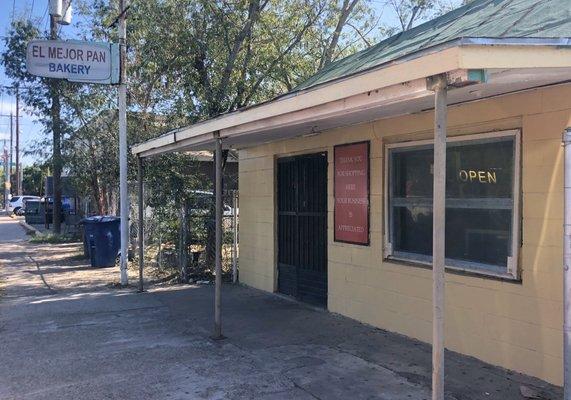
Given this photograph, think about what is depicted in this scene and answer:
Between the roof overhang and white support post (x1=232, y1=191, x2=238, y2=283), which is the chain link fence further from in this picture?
the roof overhang

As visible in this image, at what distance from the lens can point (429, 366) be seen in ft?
17.3

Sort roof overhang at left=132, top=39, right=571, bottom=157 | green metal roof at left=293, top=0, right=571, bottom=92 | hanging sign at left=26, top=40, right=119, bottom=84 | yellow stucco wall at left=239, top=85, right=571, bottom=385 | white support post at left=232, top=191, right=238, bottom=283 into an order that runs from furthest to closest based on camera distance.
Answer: white support post at left=232, top=191, right=238, bottom=283, hanging sign at left=26, top=40, right=119, bottom=84, yellow stucco wall at left=239, top=85, right=571, bottom=385, green metal roof at left=293, top=0, right=571, bottom=92, roof overhang at left=132, top=39, right=571, bottom=157

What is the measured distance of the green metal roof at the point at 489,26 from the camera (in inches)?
161

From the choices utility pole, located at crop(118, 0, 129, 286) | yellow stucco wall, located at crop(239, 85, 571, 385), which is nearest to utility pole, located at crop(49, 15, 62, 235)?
utility pole, located at crop(118, 0, 129, 286)

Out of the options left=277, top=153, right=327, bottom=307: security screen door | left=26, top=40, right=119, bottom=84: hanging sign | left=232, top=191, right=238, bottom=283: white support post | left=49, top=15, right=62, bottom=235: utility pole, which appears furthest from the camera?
left=49, top=15, right=62, bottom=235: utility pole

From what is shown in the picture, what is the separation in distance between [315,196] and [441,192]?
16.3 ft

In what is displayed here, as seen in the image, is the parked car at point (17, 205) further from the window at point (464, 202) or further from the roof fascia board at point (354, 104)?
the roof fascia board at point (354, 104)

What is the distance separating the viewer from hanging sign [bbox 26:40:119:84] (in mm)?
9227

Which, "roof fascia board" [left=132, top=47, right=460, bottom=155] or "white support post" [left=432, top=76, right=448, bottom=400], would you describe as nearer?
"roof fascia board" [left=132, top=47, right=460, bottom=155]

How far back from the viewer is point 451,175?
5.71 meters

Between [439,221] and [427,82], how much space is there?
2.78 feet

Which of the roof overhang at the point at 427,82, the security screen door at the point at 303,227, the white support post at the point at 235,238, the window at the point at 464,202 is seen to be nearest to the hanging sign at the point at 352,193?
the window at the point at 464,202

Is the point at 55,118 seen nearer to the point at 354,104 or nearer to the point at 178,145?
the point at 178,145

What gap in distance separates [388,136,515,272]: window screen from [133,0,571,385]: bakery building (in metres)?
0.01
